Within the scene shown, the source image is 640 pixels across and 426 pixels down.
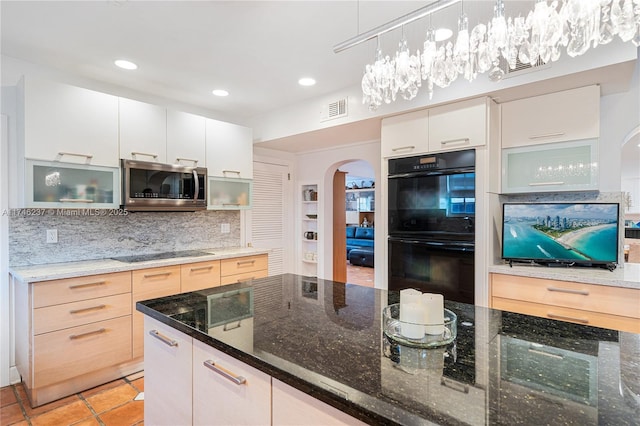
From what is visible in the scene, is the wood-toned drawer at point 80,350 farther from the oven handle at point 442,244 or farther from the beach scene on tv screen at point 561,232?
the beach scene on tv screen at point 561,232

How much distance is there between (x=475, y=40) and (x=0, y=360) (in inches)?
149

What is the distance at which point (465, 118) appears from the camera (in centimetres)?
257

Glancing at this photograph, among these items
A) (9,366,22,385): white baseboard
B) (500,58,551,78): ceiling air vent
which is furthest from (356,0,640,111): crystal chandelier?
(9,366,22,385): white baseboard

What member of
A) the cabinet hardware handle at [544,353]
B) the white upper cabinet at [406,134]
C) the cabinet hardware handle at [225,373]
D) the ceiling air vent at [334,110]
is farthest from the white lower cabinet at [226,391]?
the ceiling air vent at [334,110]

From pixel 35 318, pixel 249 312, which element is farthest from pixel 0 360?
pixel 249 312

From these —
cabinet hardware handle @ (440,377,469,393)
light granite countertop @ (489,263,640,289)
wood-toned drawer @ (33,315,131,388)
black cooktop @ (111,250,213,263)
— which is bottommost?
wood-toned drawer @ (33,315,131,388)

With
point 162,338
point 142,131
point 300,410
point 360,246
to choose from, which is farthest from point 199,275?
point 360,246

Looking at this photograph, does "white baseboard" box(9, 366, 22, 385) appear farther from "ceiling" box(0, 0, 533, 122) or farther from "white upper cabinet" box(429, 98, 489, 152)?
"white upper cabinet" box(429, 98, 489, 152)

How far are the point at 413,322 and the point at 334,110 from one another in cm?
261

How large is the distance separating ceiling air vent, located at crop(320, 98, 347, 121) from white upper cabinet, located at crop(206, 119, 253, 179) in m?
0.95

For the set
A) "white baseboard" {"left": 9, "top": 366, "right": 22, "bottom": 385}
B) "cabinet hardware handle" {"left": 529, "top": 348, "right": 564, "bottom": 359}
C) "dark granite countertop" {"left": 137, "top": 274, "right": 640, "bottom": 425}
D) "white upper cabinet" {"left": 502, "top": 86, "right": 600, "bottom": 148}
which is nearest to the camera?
"dark granite countertop" {"left": 137, "top": 274, "right": 640, "bottom": 425}

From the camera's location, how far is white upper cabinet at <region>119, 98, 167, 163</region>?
280 cm

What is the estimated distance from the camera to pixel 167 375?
1.35 m

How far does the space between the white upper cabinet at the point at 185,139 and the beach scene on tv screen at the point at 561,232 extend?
2834mm
